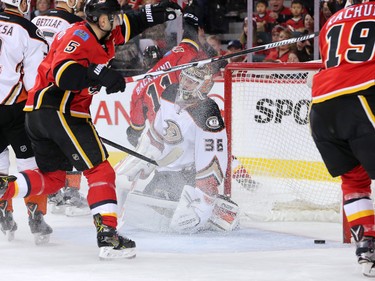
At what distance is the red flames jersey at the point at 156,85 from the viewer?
5.87m

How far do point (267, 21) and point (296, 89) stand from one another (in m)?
1.87

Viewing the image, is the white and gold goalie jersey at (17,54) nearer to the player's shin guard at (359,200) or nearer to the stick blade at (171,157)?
the stick blade at (171,157)

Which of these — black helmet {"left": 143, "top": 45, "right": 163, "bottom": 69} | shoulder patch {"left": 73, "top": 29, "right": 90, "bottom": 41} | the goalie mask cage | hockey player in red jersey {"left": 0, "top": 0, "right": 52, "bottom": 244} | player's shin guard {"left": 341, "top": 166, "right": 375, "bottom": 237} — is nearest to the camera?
player's shin guard {"left": 341, "top": 166, "right": 375, "bottom": 237}

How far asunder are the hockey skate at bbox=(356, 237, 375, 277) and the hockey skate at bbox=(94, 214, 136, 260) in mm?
983

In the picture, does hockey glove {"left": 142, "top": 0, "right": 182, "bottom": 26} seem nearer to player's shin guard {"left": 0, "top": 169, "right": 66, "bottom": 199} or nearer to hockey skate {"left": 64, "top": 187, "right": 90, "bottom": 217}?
player's shin guard {"left": 0, "top": 169, "right": 66, "bottom": 199}

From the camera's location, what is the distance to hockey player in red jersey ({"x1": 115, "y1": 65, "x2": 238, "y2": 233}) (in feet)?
16.1

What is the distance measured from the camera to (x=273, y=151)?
224 inches

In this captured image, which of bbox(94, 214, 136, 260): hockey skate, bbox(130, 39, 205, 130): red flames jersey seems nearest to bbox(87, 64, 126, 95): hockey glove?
bbox(94, 214, 136, 260): hockey skate

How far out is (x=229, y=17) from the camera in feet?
25.6

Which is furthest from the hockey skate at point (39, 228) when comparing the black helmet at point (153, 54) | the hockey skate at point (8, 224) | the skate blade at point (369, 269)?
the black helmet at point (153, 54)

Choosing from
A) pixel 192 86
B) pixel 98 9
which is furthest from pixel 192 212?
pixel 98 9

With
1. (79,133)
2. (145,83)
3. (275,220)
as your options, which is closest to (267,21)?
(145,83)

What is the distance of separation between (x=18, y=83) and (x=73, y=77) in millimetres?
900

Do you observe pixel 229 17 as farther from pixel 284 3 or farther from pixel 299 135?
Answer: pixel 299 135
